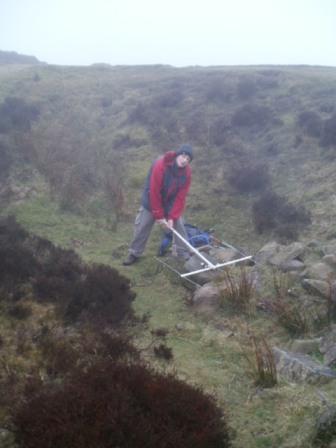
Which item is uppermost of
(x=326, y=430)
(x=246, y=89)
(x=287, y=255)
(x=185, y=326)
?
(x=246, y=89)

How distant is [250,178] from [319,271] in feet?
18.7

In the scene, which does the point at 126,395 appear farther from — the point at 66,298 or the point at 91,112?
the point at 91,112

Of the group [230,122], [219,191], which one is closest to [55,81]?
[230,122]

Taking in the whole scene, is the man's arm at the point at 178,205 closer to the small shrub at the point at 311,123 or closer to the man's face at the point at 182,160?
the man's face at the point at 182,160

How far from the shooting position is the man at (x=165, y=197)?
23.9 feet

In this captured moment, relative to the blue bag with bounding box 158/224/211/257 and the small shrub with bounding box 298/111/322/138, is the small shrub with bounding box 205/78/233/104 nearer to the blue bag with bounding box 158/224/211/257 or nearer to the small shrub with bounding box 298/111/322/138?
the small shrub with bounding box 298/111/322/138

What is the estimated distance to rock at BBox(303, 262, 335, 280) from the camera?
566cm

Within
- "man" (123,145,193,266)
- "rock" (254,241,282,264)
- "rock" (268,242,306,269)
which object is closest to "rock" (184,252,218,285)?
"man" (123,145,193,266)

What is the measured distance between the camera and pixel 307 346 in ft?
14.4

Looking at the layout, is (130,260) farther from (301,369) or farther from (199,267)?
(301,369)

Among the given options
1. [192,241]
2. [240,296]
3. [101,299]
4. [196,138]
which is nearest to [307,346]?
[240,296]

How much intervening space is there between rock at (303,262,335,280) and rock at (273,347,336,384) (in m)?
1.77

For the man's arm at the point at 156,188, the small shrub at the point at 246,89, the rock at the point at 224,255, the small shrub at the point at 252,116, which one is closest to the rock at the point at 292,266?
the rock at the point at 224,255

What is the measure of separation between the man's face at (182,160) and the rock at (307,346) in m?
3.72
